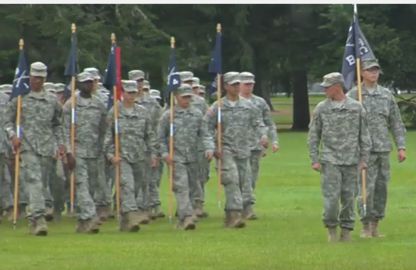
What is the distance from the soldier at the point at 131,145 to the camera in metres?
17.4

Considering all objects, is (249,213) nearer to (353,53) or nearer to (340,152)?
(353,53)

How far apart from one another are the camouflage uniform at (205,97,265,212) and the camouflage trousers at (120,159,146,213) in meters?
1.10

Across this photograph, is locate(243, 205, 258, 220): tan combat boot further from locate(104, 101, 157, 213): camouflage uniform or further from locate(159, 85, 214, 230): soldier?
locate(104, 101, 157, 213): camouflage uniform

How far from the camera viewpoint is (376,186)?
638 inches

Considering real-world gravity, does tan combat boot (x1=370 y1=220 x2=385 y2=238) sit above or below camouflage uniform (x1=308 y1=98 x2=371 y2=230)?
below

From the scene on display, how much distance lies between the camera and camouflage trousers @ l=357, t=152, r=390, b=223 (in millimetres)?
15992

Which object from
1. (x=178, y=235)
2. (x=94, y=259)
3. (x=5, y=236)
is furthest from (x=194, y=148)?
(x=94, y=259)

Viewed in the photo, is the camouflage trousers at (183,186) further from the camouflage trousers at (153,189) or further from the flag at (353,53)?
the flag at (353,53)

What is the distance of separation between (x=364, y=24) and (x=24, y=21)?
45.7ft

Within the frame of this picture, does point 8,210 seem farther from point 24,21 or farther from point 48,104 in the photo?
point 24,21

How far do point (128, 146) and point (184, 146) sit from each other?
0.76 meters

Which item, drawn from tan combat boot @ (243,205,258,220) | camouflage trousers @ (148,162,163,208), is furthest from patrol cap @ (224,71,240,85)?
camouflage trousers @ (148,162,163,208)

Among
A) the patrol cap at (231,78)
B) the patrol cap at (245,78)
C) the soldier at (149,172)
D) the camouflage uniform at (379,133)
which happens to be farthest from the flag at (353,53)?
the soldier at (149,172)

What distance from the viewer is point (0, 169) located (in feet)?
64.6
